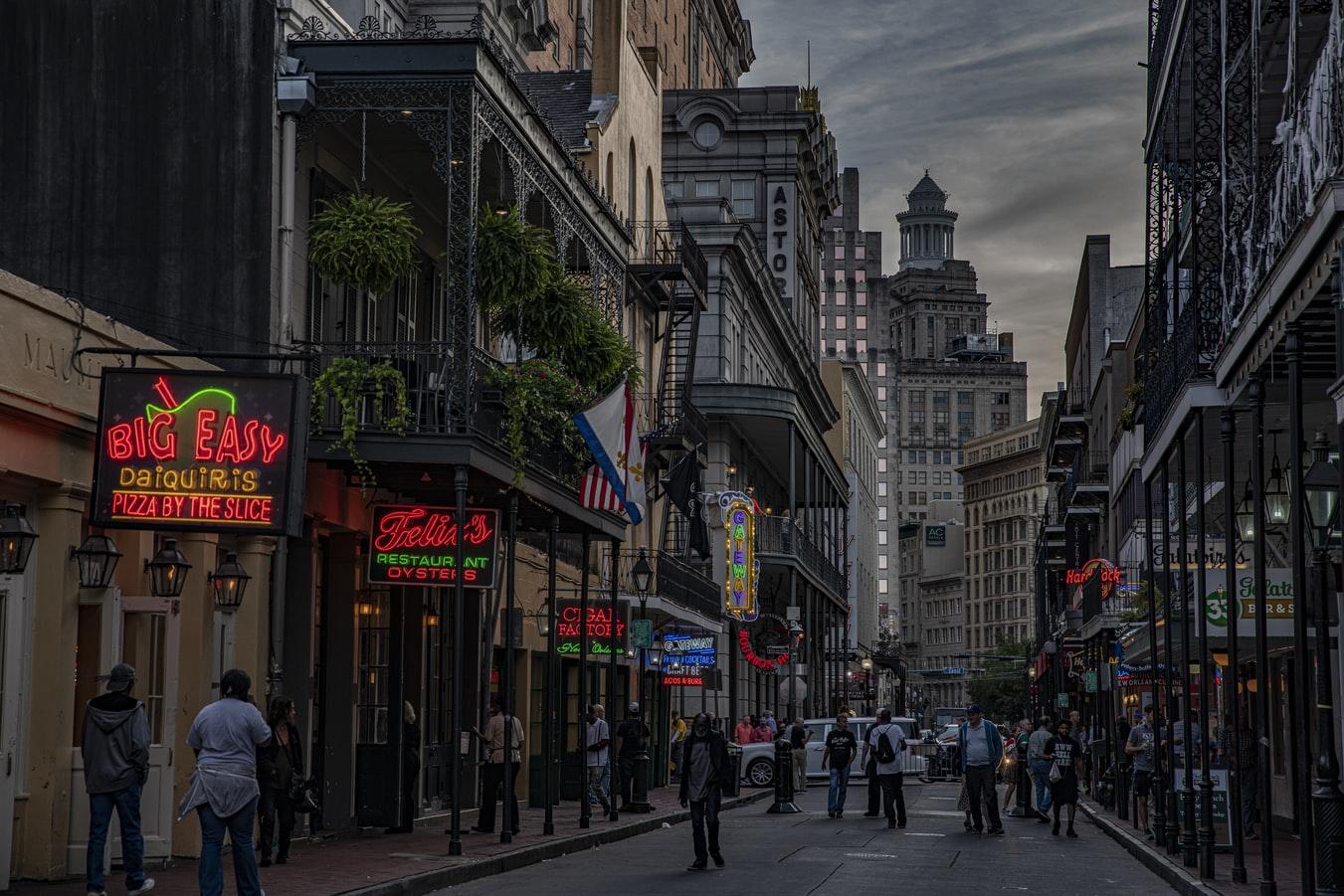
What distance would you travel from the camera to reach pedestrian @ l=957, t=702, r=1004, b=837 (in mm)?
26828

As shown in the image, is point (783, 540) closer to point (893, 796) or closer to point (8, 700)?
point (893, 796)

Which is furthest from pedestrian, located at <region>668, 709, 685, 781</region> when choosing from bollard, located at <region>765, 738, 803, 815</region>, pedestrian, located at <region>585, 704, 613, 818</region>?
pedestrian, located at <region>585, 704, 613, 818</region>

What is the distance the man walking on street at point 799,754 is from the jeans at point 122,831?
25.1 meters

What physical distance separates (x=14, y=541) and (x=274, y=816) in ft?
14.8

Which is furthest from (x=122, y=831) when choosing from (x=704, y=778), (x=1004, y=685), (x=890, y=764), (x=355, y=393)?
(x=1004, y=685)

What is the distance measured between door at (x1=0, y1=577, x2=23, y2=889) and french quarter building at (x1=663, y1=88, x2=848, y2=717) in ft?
116

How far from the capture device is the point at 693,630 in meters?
44.8

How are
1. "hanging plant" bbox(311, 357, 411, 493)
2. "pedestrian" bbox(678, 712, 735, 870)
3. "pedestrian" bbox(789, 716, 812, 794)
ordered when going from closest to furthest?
1. "hanging plant" bbox(311, 357, 411, 493)
2. "pedestrian" bbox(678, 712, 735, 870)
3. "pedestrian" bbox(789, 716, 812, 794)

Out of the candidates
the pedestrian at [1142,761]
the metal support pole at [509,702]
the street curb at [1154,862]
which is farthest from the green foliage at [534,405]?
the pedestrian at [1142,761]

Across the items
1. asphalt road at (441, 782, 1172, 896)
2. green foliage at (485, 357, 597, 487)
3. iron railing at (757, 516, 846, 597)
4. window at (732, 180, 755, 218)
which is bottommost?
asphalt road at (441, 782, 1172, 896)

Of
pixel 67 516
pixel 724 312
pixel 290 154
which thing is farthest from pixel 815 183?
pixel 67 516

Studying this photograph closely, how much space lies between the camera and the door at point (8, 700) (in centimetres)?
1478

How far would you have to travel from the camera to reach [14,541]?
46.4 ft

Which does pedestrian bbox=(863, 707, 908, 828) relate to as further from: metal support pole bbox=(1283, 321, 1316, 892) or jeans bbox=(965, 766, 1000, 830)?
metal support pole bbox=(1283, 321, 1316, 892)
